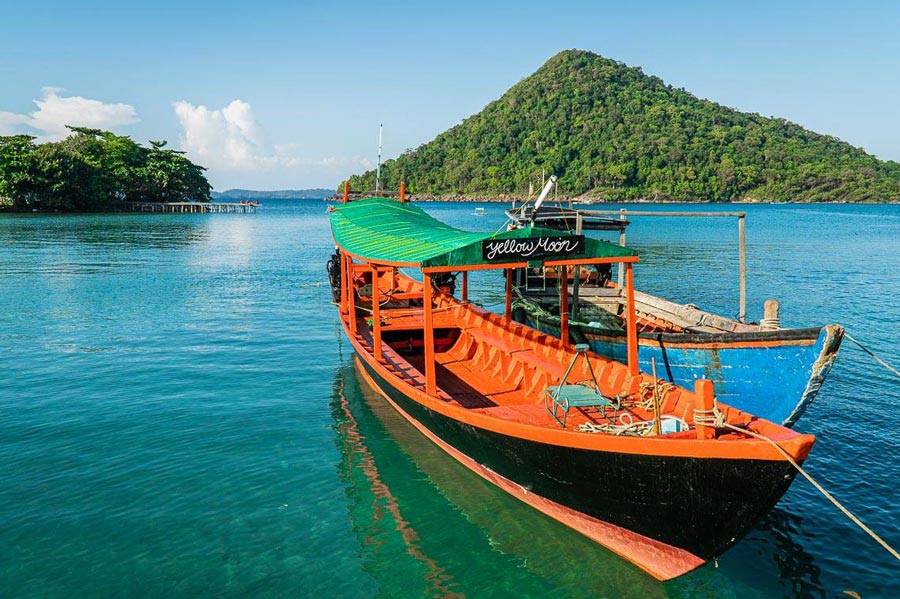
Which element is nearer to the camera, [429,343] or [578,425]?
[578,425]

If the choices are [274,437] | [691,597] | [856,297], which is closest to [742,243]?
[691,597]

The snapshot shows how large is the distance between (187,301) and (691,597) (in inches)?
946

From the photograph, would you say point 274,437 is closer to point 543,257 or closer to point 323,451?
point 323,451

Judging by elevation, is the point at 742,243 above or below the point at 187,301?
above

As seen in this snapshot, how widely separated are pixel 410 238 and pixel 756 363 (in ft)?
22.1

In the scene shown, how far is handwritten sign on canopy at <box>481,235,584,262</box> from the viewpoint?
9.02m

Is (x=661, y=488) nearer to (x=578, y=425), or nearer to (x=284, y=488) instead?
(x=578, y=425)

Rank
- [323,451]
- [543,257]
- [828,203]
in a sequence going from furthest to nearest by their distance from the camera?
1. [828,203]
2. [323,451]
3. [543,257]

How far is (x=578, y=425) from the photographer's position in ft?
30.4

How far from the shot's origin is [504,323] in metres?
13.9

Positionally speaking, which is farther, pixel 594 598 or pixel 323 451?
pixel 323 451

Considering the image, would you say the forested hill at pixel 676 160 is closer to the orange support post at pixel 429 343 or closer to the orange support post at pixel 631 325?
the orange support post at pixel 631 325

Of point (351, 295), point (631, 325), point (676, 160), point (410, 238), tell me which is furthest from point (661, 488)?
point (676, 160)

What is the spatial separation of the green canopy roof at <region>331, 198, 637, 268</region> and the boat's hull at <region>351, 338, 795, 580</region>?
8.74 feet
